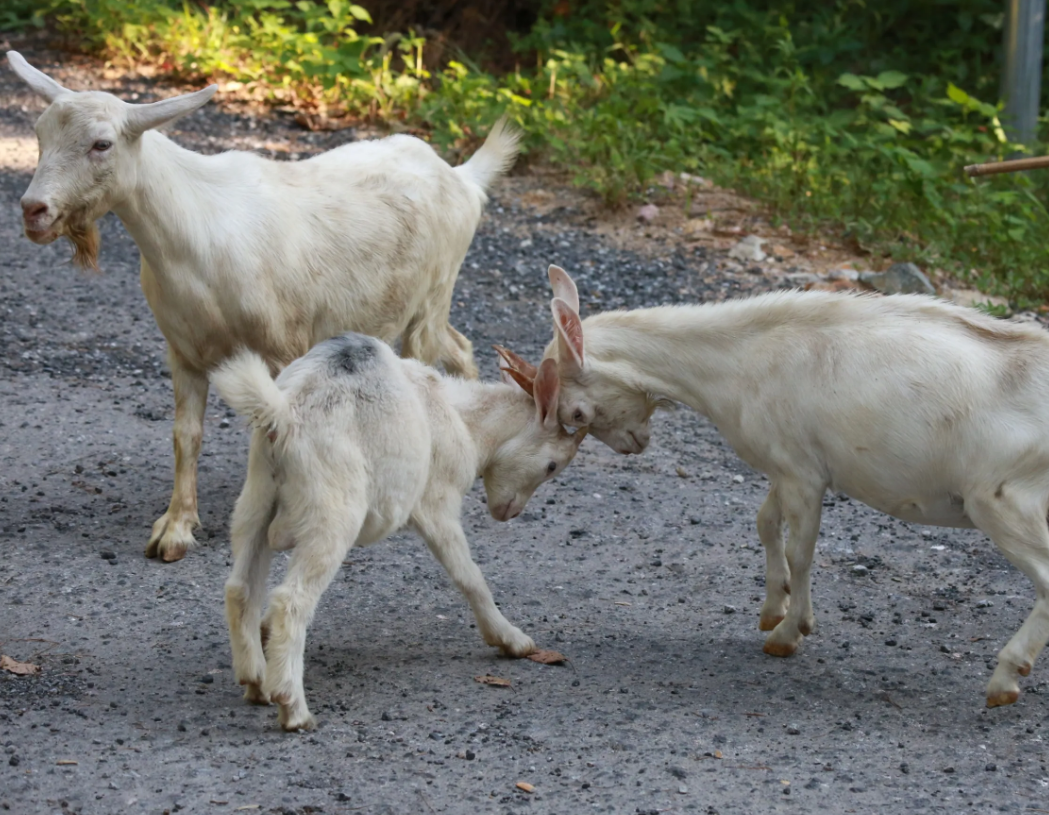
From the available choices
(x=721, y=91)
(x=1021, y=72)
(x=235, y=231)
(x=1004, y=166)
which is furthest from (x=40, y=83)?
(x=1021, y=72)

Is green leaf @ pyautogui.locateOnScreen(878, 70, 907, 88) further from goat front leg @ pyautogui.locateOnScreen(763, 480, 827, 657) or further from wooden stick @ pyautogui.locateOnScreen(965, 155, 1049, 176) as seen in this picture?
goat front leg @ pyautogui.locateOnScreen(763, 480, 827, 657)

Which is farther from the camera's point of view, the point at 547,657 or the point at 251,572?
the point at 547,657

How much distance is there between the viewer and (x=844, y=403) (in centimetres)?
432

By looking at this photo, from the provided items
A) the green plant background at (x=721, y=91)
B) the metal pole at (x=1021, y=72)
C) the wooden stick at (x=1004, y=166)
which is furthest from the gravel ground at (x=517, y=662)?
the metal pole at (x=1021, y=72)

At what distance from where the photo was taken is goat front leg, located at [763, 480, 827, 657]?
442 cm

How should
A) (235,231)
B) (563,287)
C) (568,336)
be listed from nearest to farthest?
Answer: (568,336) < (563,287) < (235,231)

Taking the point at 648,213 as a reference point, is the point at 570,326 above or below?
above

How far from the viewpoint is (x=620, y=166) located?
979cm

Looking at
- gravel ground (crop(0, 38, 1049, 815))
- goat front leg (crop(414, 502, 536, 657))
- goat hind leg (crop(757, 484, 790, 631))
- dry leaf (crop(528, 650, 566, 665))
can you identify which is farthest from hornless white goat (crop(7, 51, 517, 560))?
goat hind leg (crop(757, 484, 790, 631))

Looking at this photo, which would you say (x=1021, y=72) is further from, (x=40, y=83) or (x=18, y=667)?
(x=18, y=667)

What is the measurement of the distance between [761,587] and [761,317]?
1279 millimetres

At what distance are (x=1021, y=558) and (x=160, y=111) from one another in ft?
10.8

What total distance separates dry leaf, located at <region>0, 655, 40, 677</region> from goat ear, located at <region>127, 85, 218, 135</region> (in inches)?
75.9

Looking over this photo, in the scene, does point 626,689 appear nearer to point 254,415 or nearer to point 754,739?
point 754,739
